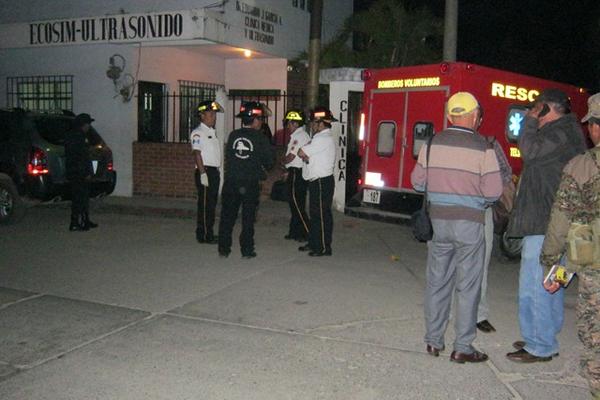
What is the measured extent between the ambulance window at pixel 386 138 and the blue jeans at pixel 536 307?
14.3 feet

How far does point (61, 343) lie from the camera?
4973mm

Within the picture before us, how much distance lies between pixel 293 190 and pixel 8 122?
4.64 m

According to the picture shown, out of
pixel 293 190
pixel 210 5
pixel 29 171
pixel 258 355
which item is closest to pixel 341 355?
pixel 258 355

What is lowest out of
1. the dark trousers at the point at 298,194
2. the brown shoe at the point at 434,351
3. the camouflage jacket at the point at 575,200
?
the brown shoe at the point at 434,351

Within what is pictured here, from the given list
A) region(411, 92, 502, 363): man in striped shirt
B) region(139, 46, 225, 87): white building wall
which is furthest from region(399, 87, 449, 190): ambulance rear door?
region(139, 46, 225, 87): white building wall

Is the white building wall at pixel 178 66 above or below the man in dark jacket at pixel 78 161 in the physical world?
above

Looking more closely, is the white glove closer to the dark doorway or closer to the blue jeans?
the dark doorway

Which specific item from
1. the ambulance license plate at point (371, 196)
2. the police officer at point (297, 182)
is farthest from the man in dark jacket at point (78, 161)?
the ambulance license plate at point (371, 196)

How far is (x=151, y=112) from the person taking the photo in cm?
1462

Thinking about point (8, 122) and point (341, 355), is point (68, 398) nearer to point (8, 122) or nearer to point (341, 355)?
point (341, 355)

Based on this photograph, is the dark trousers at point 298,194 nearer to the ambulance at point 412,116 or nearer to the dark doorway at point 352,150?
the ambulance at point 412,116

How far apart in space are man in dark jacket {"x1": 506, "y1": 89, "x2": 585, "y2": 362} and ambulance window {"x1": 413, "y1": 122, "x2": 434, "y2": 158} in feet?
12.0

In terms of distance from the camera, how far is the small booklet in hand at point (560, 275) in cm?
393

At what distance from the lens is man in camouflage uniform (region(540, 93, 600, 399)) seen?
141 inches
